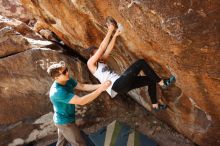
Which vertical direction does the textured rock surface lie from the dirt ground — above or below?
above

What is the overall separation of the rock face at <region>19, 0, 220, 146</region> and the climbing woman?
0.98 feet

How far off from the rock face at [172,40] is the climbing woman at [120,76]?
0.98ft

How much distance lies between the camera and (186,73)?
5902 mm

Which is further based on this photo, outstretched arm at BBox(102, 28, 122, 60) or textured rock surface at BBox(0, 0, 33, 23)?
textured rock surface at BBox(0, 0, 33, 23)

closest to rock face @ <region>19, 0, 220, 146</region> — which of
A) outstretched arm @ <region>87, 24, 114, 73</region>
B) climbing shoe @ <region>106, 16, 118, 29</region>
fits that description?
climbing shoe @ <region>106, 16, 118, 29</region>

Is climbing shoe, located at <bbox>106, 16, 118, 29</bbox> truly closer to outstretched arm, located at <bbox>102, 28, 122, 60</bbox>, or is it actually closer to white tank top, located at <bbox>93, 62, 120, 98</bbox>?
outstretched arm, located at <bbox>102, 28, 122, 60</bbox>

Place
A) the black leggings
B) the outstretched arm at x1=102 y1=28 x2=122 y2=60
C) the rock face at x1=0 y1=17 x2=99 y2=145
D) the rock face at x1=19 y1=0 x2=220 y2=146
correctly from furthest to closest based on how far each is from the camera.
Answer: the rock face at x1=0 y1=17 x2=99 y2=145 < the outstretched arm at x1=102 y1=28 x2=122 y2=60 < the black leggings < the rock face at x1=19 y1=0 x2=220 y2=146

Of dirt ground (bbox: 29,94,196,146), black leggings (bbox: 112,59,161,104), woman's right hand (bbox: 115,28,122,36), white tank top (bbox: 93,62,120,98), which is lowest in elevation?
dirt ground (bbox: 29,94,196,146)

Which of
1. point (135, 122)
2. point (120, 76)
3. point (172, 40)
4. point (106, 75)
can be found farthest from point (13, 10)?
point (172, 40)

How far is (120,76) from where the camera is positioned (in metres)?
5.84

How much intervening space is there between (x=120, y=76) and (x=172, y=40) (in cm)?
103

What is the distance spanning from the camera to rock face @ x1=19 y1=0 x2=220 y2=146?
5.18 meters

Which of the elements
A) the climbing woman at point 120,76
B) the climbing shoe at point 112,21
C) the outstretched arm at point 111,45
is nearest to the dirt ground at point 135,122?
the climbing woman at point 120,76

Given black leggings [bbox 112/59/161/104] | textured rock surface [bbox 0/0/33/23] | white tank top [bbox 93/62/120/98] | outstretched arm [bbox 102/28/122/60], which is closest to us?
black leggings [bbox 112/59/161/104]
